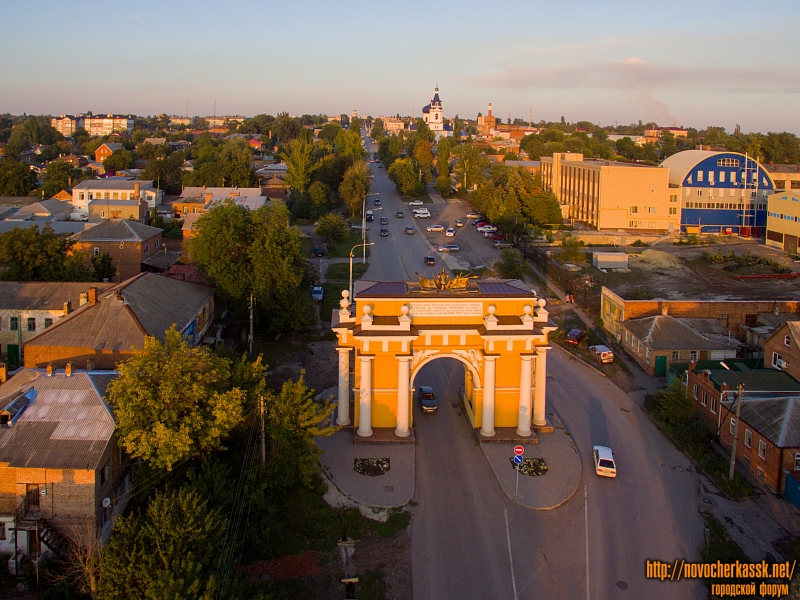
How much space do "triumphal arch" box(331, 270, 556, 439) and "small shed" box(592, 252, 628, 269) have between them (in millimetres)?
29805

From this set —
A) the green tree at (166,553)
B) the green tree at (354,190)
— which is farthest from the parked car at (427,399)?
the green tree at (354,190)

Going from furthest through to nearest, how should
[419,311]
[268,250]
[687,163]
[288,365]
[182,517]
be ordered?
1. [687,163]
2. [268,250]
3. [288,365]
4. [419,311]
5. [182,517]

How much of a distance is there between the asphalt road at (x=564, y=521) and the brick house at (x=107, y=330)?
10.2 meters

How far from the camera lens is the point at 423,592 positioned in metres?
15.2

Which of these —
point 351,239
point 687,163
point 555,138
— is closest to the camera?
point 351,239

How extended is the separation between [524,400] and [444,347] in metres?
3.18

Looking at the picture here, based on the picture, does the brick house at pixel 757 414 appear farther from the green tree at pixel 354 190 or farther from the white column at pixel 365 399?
the green tree at pixel 354 190

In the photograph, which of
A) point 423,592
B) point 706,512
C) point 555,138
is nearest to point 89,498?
point 423,592

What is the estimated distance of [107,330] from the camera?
2341cm

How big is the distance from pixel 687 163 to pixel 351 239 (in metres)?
33.6

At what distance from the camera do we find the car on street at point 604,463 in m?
20.4

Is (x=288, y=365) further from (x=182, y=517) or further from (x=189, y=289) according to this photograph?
(x=182, y=517)

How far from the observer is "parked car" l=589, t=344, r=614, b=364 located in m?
30.7

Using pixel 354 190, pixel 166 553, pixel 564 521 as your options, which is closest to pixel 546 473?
pixel 564 521
